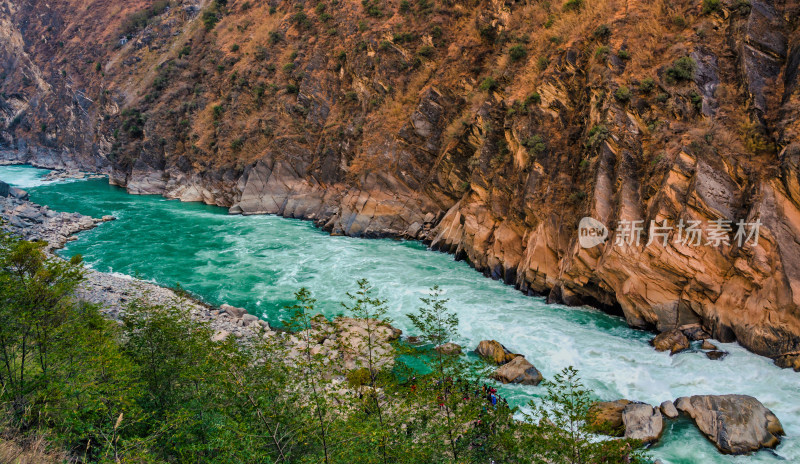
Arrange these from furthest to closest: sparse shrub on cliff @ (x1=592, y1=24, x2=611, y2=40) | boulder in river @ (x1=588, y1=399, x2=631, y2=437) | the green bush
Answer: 1. the green bush
2. sparse shrub on cliff @ (x1=592, y1=24, x2=611, y2=40)
3. boulder in river @ (x1=588, y1=399, x2=631, y2=437)

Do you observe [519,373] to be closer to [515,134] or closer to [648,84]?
[648,84]

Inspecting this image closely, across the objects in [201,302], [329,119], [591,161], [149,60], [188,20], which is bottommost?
[201,302]

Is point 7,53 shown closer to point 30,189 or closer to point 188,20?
point 188,20

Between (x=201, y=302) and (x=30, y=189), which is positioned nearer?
(x=201, y=302)

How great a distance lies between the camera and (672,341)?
52.4 ft

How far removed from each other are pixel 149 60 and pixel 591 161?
61.1 m

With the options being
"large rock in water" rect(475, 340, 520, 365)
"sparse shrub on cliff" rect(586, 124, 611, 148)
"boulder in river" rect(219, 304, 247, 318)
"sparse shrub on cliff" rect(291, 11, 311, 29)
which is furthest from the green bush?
"large rock in water" rect(475, 340, 520, 365)

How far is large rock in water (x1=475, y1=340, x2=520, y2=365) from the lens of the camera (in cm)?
1599

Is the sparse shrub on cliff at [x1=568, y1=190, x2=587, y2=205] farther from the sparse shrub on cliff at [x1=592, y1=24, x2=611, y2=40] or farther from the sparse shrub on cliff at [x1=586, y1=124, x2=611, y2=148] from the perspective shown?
the sparse shrub on cliff at [x1=592, y1=24, x2=611, y2=40]

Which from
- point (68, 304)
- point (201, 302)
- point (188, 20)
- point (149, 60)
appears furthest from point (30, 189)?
point (68, 304)

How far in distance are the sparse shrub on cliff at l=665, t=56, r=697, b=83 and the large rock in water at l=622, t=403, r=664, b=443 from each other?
43.1ft

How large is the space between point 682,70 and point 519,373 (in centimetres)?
1370

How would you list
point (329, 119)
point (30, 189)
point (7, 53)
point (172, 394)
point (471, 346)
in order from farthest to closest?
point (7, 53)
point (30, 189)
point (329, 119)
point (471, 346)
point (172, 394)

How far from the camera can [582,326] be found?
18.4 meters
